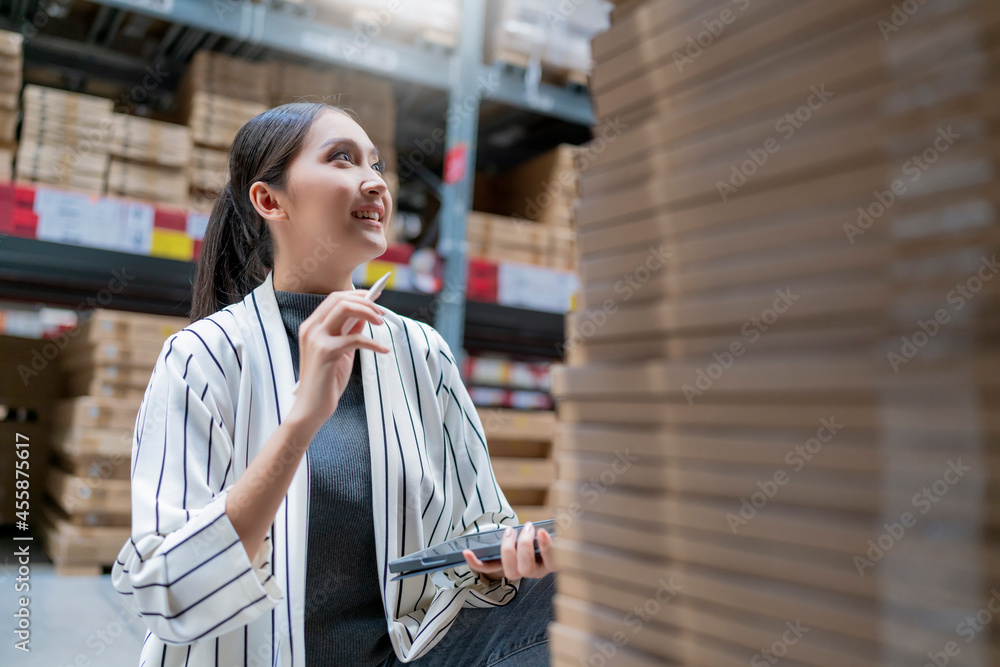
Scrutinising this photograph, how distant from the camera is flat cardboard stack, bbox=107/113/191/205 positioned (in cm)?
269

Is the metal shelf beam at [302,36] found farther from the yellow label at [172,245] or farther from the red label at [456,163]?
the yellow label at [172,245]

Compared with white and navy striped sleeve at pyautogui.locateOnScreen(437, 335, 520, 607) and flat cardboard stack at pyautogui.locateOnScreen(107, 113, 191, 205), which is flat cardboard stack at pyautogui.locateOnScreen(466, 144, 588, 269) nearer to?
flat cardboard stack at pyautogui.locateOnScreen(107, 113, 191, 205)

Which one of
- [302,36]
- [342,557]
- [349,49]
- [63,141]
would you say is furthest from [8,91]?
[342,557]

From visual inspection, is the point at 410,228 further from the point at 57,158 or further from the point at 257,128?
the point at 257,128

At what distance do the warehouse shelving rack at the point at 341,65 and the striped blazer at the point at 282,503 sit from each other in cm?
164

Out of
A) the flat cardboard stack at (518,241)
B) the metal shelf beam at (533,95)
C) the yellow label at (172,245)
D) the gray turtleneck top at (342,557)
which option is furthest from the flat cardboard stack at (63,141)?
the gray turtleneck top at (342,557)

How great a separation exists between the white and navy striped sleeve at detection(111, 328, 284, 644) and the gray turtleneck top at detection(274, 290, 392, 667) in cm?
14

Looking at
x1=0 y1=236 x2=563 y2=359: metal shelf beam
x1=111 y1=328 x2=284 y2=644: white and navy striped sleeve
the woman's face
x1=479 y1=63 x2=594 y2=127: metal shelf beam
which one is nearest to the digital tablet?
x1=111 y1=328 x2=284 y2=644: white and navy striped sleeve

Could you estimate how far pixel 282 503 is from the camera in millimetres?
1057

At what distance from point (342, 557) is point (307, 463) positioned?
145mm

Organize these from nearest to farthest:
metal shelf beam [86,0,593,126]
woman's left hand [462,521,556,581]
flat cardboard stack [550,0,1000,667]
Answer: flat cardboard stack [550,0,1000,667]
woman's left hand [462,521,556,581]
metal shelf beam [86,0,593,126]

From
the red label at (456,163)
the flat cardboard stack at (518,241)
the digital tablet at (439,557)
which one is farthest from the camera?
the flat cardboard stack at (518,241)

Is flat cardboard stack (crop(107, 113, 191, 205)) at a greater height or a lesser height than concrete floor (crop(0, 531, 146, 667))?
greater

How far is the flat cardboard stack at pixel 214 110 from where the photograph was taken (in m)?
2.86
